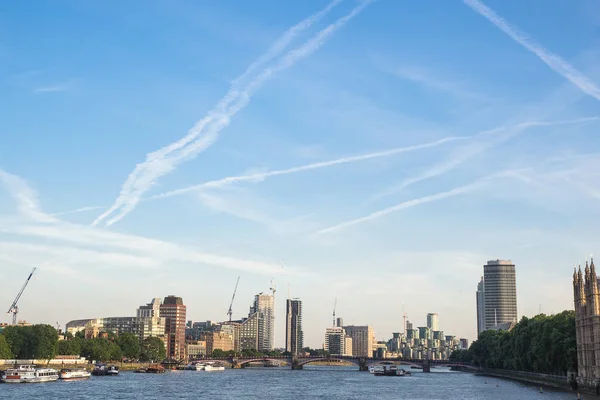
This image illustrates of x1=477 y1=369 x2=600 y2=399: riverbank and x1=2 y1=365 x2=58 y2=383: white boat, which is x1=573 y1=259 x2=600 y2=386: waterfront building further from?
x1=2 y1=365 x2=58 y2=383: white boat

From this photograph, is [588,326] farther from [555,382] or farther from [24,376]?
[24,376]

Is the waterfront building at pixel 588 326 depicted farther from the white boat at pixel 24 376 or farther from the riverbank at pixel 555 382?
the white boat at pixel 24 376

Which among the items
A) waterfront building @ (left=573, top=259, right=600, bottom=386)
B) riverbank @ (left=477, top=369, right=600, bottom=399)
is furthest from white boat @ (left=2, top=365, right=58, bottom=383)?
waterfront building @ (left=573, top=259, right=600, bottom=386)

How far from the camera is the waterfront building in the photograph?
440ft

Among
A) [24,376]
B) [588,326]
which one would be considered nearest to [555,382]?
[588,326]

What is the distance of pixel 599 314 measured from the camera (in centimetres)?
13375

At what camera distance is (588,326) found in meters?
138

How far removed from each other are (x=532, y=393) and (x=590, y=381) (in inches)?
683

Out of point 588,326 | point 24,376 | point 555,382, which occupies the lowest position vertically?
point 24,376

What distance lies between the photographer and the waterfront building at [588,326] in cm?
13412

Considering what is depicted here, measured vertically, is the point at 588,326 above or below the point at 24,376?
above

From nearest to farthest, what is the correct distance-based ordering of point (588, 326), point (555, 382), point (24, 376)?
point (588, 326) < point (555, 382) < point (24, 376)

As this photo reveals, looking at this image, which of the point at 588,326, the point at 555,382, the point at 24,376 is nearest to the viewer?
the point at 588,326

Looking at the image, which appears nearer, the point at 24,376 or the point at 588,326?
the point at 588,326
